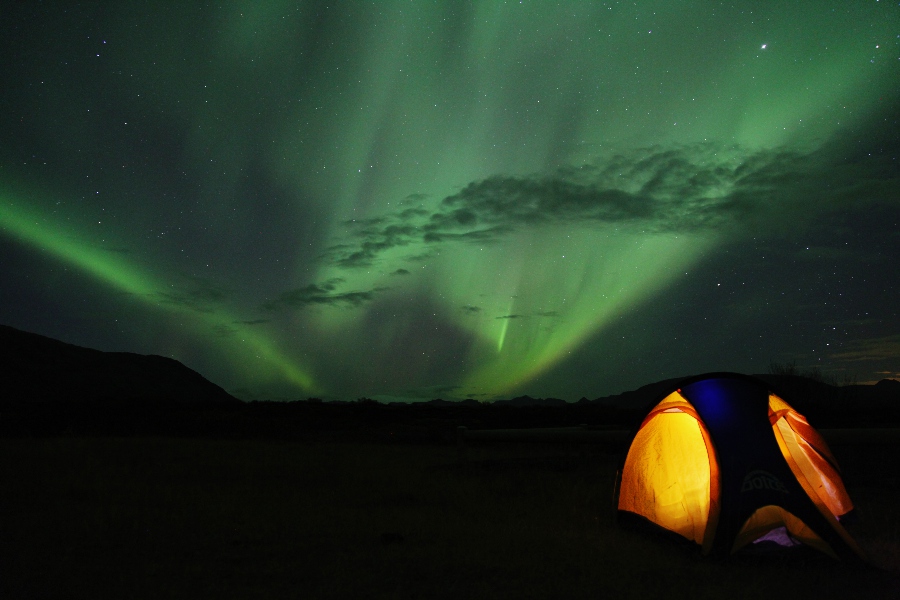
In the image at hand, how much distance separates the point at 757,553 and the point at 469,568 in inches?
104

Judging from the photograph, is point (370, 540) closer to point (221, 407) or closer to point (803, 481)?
point (803, 481)

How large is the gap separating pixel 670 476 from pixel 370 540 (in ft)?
11.6

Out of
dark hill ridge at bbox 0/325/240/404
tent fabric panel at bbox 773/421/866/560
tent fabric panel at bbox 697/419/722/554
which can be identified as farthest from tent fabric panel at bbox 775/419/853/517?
dark hill ridge at bbox 0/325/240/404

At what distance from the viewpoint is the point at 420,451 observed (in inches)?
643

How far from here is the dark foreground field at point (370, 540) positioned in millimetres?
4574

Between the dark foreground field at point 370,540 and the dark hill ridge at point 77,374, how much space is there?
60144 millimetres

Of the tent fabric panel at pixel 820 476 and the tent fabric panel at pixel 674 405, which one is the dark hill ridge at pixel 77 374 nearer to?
the tent fabric panel at pixel 674 405

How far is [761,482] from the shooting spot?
5484 millimetres

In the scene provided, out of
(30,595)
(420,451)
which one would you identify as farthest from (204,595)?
(420,451)

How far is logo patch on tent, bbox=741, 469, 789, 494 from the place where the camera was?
5445 millimetres

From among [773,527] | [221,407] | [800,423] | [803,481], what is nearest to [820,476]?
[803,481]

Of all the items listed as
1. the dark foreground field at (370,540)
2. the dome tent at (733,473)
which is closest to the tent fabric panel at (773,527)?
the dome tent at (733,473)

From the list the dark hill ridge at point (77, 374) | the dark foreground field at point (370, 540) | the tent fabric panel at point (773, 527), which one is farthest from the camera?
the dark hill ridge at point (77, 374)

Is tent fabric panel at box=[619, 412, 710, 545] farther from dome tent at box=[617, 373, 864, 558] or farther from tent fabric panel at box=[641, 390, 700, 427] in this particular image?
tent fabric panel at box=[641, 390, 700, 427]
